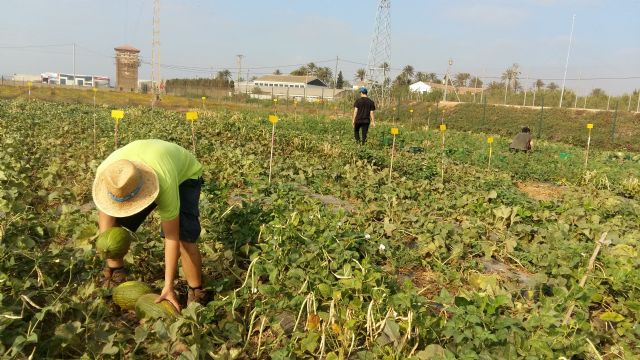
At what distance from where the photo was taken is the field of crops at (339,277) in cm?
236

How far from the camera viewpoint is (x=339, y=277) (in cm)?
291

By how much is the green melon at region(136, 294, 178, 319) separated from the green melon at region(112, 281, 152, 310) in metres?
0.09

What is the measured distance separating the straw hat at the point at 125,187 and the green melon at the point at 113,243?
0.35m

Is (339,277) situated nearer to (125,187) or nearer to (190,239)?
(190,239)

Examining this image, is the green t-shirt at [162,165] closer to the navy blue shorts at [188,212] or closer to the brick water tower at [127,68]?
the navy blue shorts at [188,212]

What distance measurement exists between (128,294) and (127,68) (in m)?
69.6

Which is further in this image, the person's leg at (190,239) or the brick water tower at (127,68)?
the brick water tower at (127,68)

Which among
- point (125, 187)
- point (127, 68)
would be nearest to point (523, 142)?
point (125, 187)

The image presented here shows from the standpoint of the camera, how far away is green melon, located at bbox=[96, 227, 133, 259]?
2.74 metres

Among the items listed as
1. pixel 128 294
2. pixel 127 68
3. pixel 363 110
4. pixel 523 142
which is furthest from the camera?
pixel 127 68

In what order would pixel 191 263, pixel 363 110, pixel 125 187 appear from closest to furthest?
pixel 125 187 → pixel 191 263 → pixel 363 110

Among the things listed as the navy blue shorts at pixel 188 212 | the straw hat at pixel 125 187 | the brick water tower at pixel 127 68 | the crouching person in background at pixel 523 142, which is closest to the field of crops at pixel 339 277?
the navy blue shorts at pixel 188 212

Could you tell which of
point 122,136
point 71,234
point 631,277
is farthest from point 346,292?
point 122,136

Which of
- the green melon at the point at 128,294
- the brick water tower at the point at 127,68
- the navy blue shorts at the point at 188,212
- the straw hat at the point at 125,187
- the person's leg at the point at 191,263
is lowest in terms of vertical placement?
the green melon at the point at 128,294
